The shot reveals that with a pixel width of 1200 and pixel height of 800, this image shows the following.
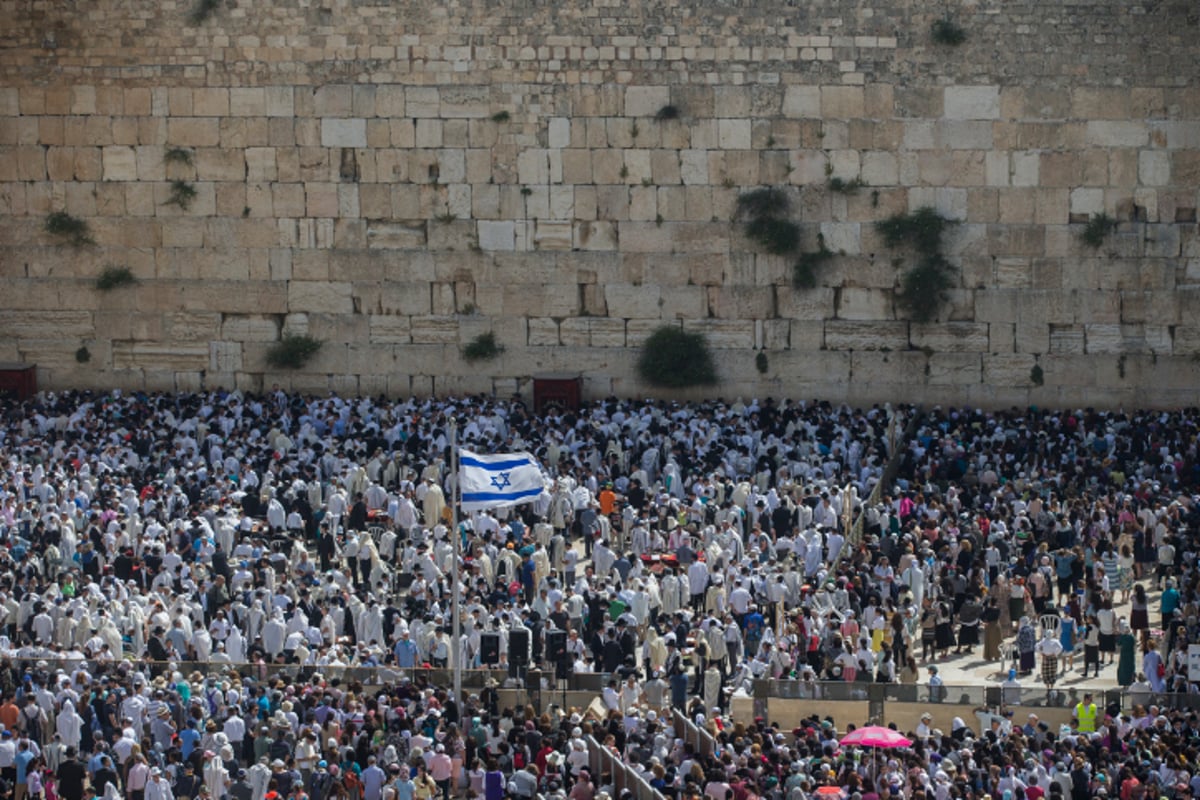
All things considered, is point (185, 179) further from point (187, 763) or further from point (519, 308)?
point (187, 763)

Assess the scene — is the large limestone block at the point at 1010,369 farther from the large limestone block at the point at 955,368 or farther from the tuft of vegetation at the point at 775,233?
the tuft of vegetation at the point at 775,233

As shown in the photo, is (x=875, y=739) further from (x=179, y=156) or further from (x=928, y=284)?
(x=179, y=156)

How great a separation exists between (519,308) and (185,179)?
18.3ft

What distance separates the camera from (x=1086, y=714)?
26.7 meters

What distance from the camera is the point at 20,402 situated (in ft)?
131

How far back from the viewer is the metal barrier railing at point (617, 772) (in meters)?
24.0

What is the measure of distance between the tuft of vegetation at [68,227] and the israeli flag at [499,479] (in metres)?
13.6

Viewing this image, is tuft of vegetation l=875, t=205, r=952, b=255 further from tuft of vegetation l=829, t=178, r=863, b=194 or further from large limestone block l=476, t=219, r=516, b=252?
large limestone block l=476, t=219, r=516, b=252

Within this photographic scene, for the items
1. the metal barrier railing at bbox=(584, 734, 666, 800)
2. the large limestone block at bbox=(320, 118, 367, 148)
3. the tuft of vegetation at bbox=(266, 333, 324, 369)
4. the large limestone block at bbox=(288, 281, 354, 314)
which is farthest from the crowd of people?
the large limestone block at bbox=(320, 118, 367, 148)

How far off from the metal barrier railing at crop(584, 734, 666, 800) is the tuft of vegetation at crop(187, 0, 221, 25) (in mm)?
18021

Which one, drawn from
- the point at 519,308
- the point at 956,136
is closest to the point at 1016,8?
the point at 956,136

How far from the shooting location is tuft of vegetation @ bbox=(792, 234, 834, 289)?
39.0 m

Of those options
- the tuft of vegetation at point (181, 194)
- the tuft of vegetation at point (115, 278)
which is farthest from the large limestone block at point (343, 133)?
the tuft of vegetation at point (115, 278)

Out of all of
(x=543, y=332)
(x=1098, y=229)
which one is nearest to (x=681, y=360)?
(x=543, y=332)
